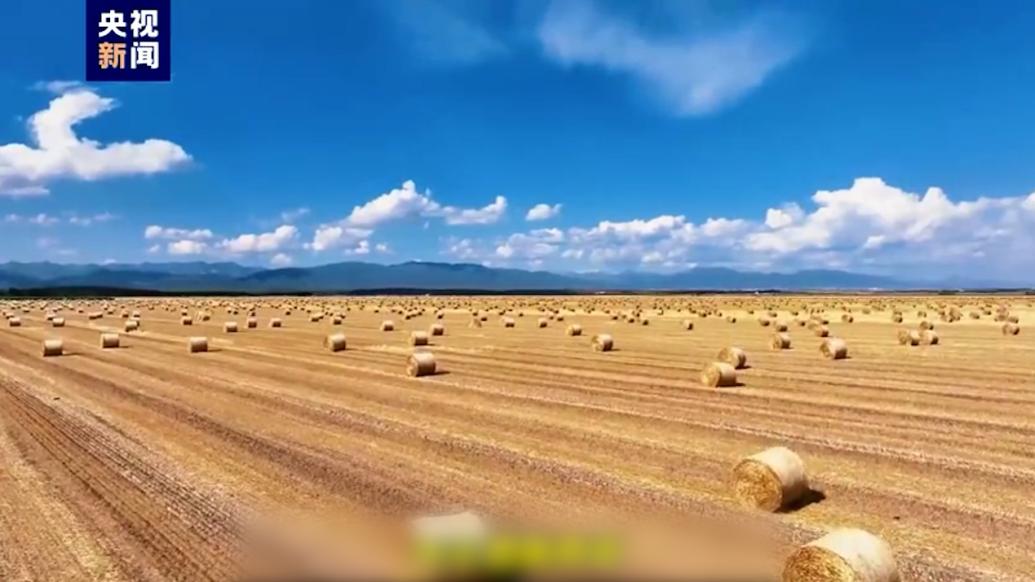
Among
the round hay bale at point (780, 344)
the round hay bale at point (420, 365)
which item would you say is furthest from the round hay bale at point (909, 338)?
the round hay bale at point (420, 365)

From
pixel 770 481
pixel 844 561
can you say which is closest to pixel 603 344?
pixel 770 481

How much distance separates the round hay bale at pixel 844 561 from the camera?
6.62m

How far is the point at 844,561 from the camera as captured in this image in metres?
6.65

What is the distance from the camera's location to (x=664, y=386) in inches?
800

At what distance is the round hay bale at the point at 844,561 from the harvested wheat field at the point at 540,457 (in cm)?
3

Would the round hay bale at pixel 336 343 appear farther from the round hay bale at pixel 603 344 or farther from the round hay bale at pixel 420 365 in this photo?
the round hay bale at pixel 603 344

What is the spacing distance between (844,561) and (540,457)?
664 cm

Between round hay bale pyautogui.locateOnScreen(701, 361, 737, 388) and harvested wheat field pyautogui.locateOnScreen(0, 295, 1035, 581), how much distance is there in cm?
23

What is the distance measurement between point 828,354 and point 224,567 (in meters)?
22.5

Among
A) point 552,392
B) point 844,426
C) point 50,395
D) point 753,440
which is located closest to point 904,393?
point 844,426

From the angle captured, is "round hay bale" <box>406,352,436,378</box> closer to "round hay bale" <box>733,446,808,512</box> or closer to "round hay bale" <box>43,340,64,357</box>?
"round hay bale" <box>733,446,808,512</box>

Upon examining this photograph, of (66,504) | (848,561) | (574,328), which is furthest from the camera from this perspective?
(574,328)

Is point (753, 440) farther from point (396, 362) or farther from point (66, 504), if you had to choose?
point (396, 362)

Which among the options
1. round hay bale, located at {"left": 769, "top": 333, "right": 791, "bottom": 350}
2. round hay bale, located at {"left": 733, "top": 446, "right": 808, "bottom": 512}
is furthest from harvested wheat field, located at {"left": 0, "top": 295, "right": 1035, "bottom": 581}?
round hay bale, located at {"left": 769, "top": 333, "right": 791, "bottom": 350}
